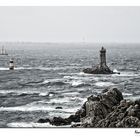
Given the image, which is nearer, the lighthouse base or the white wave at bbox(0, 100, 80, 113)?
the white wave at bbox(0, 100, 80, 113)

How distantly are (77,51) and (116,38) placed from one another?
177 cm

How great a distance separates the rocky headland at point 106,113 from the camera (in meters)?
16.6

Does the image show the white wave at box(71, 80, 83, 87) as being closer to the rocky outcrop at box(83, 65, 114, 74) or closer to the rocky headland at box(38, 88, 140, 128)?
the rocky outcrop at box(83, 65, 114, 74)

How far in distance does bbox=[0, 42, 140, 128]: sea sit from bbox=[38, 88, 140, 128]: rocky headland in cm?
20

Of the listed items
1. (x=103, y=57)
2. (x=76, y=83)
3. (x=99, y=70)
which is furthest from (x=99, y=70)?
(x=76, y=83)

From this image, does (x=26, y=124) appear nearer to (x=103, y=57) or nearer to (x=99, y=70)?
(x=99, y=70)

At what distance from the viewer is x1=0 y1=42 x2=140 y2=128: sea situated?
1730cm

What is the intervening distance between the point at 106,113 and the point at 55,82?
2.02 m

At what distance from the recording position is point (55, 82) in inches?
721

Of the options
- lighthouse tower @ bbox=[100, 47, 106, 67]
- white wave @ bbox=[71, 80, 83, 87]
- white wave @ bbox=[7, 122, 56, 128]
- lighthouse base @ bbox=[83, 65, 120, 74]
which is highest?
lighthouse tower @ bbox=[100, 47, 106, 67]

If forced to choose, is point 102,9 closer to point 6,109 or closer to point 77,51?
point 77,51

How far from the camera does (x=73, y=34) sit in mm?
17594

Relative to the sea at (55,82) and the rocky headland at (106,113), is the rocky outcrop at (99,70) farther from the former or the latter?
the rocky headland at (106,113)

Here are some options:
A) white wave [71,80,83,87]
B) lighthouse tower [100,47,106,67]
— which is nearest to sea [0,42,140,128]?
white wave [71,80,83,87]
